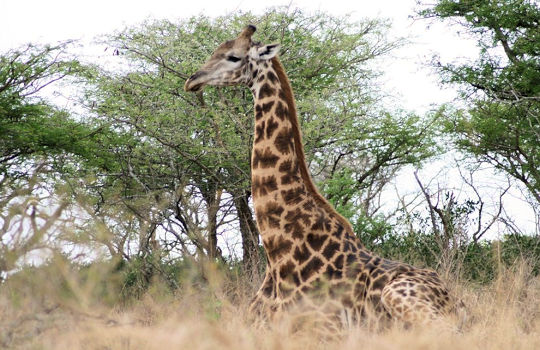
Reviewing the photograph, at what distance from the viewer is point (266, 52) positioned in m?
6.34

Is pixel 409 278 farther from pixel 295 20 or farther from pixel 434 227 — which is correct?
pixel 295 20

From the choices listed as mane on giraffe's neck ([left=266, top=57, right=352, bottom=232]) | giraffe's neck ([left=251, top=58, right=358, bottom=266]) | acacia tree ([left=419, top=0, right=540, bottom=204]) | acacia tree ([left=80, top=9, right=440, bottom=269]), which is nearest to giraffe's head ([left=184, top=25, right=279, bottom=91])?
giraffe's neck ([left=251, top=58, right=358, bottom=266])

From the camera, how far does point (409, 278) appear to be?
18.3 feet

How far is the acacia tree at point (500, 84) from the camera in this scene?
19484 millimetres

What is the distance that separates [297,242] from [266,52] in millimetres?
1860

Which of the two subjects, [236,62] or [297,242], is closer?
[297,242]

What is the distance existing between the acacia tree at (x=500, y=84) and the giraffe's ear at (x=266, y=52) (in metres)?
14.2

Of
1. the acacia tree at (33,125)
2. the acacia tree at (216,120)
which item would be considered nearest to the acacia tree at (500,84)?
the acacia tree at (216,120)

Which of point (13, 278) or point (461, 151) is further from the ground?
point (461, 151)

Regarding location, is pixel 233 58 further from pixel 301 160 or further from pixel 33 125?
pixel 33 125

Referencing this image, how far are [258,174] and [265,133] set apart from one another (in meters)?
0.40

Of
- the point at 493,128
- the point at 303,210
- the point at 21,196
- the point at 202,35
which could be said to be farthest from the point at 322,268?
the point at 493,128

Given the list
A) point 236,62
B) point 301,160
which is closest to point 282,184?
point 301,160

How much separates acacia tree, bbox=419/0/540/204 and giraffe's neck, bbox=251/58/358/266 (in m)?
14.2
